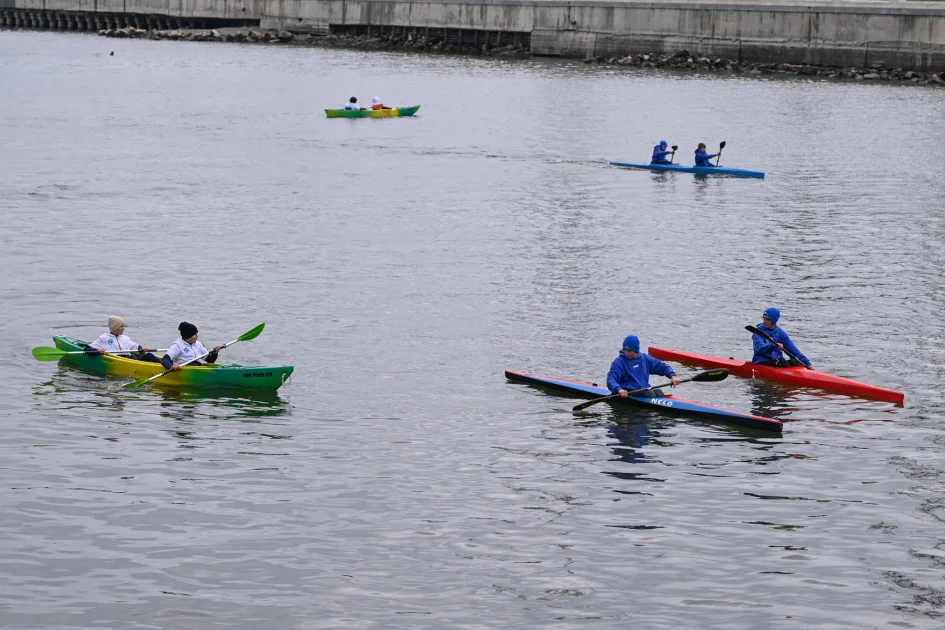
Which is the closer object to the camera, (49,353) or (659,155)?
(49,353)

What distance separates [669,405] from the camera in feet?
77.0

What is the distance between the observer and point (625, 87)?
9088 cm

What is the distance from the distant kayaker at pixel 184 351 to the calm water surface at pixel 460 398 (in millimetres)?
630

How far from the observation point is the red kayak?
24.8 meters

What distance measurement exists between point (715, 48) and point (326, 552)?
86.4 metres

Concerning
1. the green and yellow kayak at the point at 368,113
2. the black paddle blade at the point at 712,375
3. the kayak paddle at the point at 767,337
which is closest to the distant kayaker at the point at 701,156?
the green and yellow kayak at the point at 368,113

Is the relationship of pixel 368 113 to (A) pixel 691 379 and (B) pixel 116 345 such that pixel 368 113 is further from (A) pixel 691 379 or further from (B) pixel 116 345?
(A) pixel 691 379

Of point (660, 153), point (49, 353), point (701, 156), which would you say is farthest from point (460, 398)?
point (660, 153)

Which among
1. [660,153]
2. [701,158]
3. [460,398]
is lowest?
[460,398]

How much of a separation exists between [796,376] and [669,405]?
357cm

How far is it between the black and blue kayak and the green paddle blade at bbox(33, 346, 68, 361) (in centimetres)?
933

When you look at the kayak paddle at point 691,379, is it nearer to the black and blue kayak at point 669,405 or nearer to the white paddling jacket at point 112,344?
the black and blue kayak at point 669,405

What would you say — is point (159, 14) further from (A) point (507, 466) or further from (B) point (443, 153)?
(A) point (507, 466)

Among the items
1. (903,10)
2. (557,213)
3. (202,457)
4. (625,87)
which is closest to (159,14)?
(625,87)
